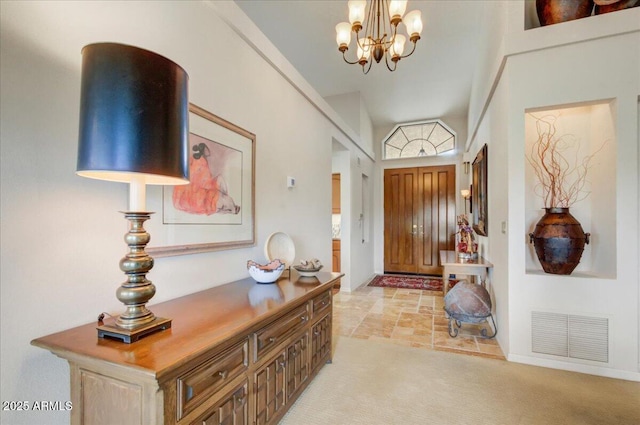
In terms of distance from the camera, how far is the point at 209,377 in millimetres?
1169

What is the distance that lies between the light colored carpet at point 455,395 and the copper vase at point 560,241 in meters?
0.87

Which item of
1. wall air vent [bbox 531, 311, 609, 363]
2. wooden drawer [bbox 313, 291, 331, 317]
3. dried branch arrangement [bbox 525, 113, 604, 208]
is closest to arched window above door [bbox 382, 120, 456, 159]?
dried branch arrangement [bbox 525, 113, 604, 208]

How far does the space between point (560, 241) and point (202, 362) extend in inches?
112

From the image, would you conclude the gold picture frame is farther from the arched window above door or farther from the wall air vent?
the arched window above door

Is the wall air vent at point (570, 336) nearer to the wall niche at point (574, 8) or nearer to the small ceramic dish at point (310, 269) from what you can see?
the small ceramic dish at point (310, 269)

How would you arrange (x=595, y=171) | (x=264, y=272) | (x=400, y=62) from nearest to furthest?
1. (x=264, y=272)
2. (x=595, y=171)
3. (x=400, y=62)

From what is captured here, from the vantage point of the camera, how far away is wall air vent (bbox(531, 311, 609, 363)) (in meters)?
2.35

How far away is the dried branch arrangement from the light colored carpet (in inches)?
59.6

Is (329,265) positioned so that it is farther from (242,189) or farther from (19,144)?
(19,144)

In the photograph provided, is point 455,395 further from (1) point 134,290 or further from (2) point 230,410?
(1) point 134,290

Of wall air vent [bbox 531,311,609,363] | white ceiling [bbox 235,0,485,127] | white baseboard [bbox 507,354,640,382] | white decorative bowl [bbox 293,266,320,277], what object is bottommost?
white baseboard [bbox 507,354,640,382]

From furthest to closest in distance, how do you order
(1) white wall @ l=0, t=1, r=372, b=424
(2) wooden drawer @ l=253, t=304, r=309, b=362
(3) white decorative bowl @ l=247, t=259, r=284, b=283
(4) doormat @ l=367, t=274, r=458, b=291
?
(4) doormat @ l=367, t=274, r=458, b=291 → (3) white decorative bowl @ l=247, t=259, r=284, b=283 → (2) wooden drawer @ l=253, t=304, r=309, b=362 → (1) white wall @ l=0, t=1, r=372, b=424

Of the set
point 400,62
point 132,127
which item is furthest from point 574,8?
point 132,127

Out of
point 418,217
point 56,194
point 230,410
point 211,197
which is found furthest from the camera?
point 418,217
